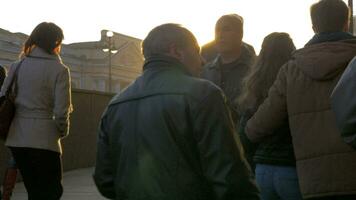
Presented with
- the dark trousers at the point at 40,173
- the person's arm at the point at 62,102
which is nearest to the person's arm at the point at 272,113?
the person's arm at the point at 62,102

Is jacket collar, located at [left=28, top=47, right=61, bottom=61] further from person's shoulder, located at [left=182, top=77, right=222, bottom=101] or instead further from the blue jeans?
person's shoulder, located at [left=182, top=77, right=222, bottom=101]

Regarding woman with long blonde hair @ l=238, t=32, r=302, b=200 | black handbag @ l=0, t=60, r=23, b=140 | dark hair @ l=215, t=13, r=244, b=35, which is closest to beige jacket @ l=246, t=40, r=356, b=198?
woman with long blonde hair @ l=238, t=32, r=302, b=200

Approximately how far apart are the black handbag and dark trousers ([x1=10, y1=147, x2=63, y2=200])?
19cm

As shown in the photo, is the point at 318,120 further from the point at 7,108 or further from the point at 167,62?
the point at 7,108

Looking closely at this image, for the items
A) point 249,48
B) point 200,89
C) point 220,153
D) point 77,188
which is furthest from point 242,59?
point 77,188

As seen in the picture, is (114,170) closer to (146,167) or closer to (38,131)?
(146,167)

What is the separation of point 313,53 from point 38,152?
273cm

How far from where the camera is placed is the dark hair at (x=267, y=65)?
15.2 feet

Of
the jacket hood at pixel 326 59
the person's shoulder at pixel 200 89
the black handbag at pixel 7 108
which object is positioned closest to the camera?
the person's shoulder at pixel 200 89

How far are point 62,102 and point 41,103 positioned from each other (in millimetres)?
192

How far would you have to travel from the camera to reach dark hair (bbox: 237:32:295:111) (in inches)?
182

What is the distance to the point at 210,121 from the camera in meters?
3.08

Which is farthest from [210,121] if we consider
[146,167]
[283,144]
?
[283,144]

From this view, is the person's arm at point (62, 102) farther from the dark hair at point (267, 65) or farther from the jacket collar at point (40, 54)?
the dark hair at point (267, 65)
